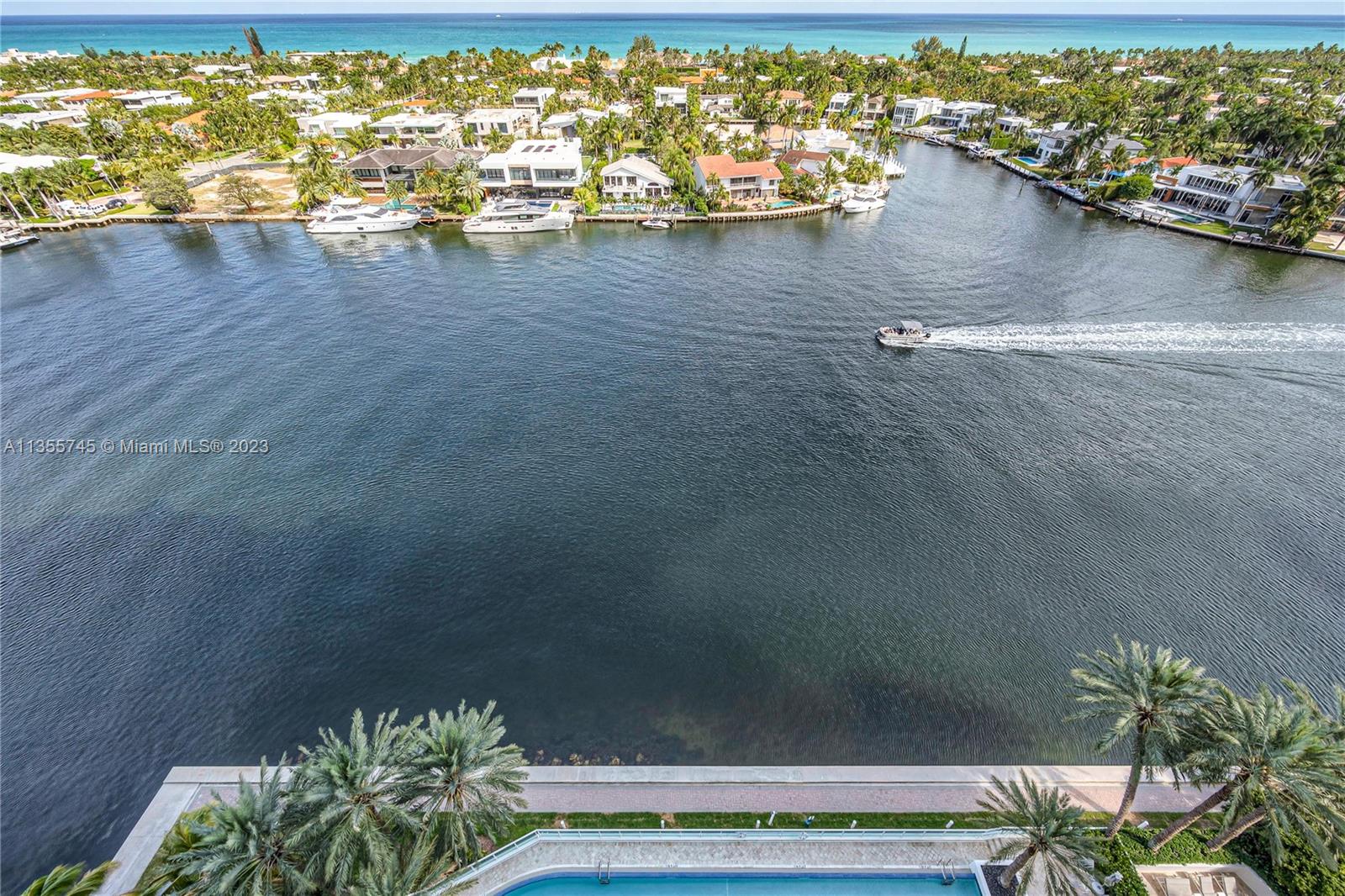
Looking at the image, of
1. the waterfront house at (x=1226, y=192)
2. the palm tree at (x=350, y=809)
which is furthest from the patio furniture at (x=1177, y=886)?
the waterfront house at (x=1226, y=192)

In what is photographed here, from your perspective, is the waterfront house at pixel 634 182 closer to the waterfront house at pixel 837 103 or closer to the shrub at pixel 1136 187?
the shrub at pixel 1136 187

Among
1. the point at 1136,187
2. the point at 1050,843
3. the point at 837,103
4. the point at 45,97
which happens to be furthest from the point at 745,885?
the point at 45,97

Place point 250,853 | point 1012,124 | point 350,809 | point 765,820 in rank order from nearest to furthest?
point 250,853 < point 350,809 < point 765,820 < point 1012,124

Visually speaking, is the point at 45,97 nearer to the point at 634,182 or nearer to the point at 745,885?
the point at 634,182

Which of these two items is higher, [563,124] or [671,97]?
[671,97]

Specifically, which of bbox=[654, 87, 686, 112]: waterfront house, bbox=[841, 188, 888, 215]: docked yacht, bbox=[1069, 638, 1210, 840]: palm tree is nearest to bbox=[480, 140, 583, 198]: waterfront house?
bbox=[841, 188, 888, 215]: docked yacht

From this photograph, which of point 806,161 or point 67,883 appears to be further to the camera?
point 806,161

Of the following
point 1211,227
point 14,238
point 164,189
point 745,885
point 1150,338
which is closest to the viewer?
point 745,885
